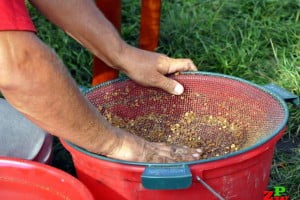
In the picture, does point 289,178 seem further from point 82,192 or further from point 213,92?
point 82,192

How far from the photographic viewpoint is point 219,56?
114 inches

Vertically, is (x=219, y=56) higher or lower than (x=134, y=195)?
lower

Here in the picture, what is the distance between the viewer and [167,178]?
1408 millimetres

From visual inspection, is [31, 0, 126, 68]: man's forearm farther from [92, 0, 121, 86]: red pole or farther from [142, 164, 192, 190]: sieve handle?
[142, 164, 192, 190]: sieve handle

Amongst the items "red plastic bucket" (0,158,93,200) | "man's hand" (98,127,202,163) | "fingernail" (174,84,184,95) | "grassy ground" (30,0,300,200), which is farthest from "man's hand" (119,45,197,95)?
"grassy ground" (30,0,300,200)

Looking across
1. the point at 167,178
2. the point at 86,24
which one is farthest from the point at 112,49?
the point at 167,178

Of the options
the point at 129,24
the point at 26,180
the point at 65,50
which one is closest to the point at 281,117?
the point at 26,180

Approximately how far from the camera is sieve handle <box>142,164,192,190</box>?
4.62ft

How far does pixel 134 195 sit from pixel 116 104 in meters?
0.47

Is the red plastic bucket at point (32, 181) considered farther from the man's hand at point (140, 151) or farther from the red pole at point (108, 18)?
the red pole at point (108, 18)

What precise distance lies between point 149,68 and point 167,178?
1.88 ft

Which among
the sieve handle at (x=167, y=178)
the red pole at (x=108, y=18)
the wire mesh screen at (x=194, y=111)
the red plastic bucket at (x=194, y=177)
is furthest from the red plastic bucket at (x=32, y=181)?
the red pole at (x=108, y=18)

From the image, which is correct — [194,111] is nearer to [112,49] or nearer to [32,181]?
[112,49]

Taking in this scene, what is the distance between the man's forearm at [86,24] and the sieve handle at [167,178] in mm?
585
